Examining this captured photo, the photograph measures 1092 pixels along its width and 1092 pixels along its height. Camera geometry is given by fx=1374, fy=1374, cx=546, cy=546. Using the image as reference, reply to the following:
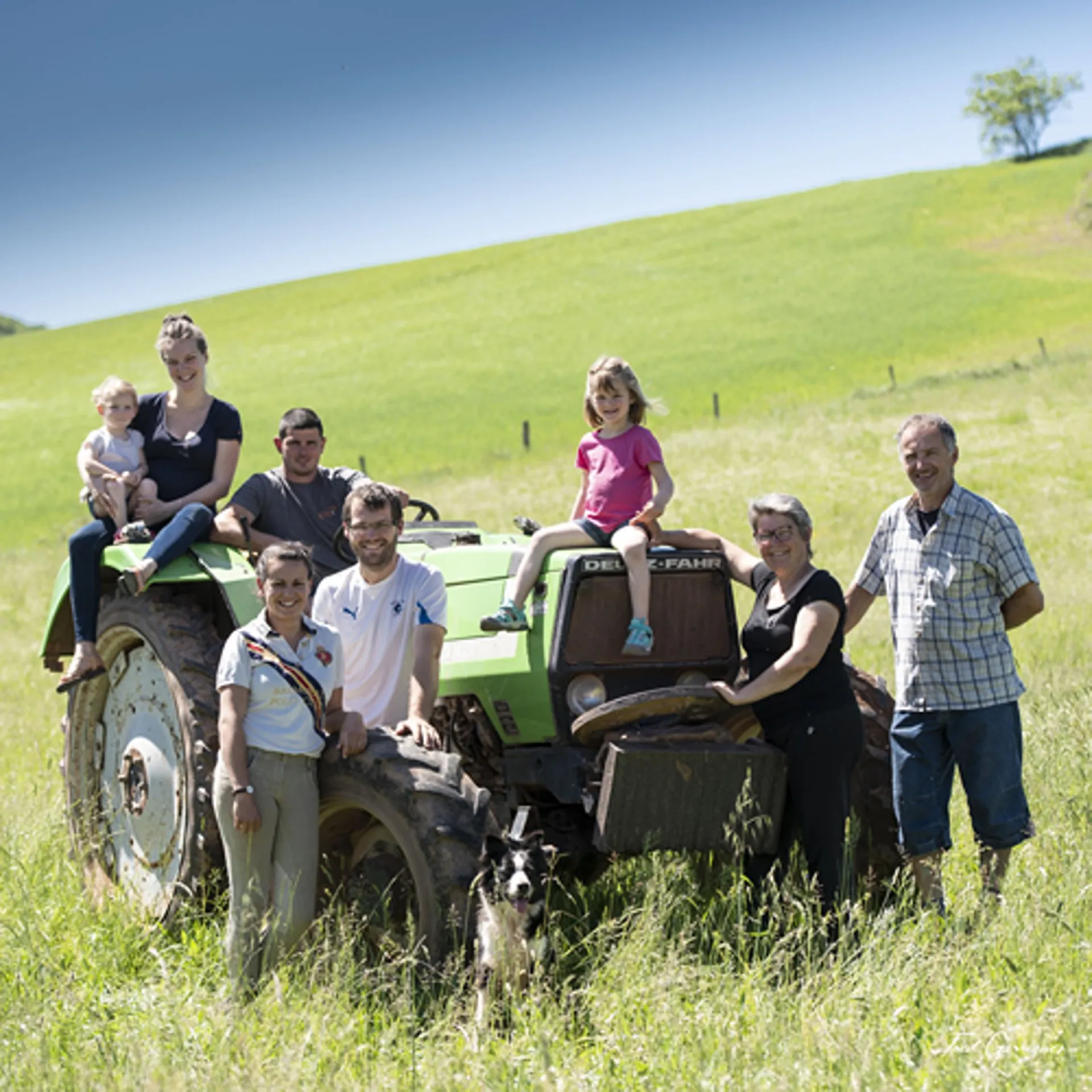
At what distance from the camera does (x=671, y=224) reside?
5991 cm

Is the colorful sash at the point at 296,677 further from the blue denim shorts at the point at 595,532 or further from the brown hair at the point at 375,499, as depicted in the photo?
the blue denim shorts at the point at 595,532

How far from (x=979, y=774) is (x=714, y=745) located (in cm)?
110

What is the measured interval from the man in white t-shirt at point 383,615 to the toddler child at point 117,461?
3.84 ft

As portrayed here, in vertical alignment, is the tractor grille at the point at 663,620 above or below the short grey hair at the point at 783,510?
below

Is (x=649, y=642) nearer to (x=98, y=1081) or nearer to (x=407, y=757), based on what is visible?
(x=407, y=757)

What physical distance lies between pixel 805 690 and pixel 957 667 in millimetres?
670

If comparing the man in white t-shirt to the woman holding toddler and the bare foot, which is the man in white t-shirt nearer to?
the woman holding toddler

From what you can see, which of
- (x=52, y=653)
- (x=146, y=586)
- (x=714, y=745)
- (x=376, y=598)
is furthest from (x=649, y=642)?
(x=52, y=653)

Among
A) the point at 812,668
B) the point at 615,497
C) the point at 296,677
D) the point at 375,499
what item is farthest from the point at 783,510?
the point at 296,677

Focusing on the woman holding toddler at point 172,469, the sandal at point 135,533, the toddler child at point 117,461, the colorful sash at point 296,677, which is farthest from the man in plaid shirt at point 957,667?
the toddler child at point 117,461

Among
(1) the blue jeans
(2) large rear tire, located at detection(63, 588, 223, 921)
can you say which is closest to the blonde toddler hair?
(1) the blue jeans

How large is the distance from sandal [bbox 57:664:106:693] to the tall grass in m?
0.77

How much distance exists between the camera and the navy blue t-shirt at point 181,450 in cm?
568

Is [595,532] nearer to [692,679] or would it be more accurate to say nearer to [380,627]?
[692,679]
